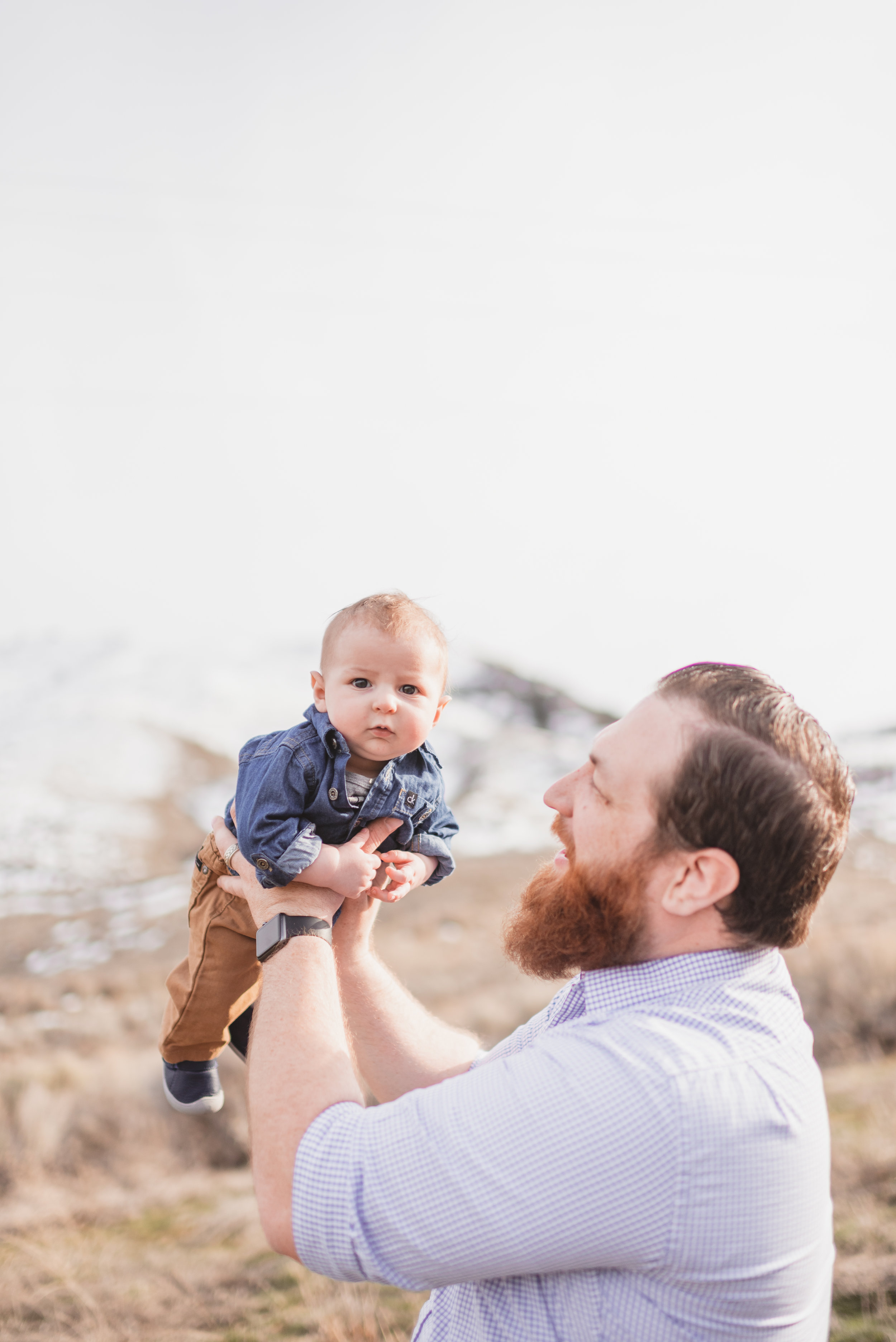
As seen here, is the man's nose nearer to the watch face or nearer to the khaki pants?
the watch face

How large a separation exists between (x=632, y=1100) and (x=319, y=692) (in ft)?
4.22

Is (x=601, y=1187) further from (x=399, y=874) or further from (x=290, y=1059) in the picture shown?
(x=399, y=874)

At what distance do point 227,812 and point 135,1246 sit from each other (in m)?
3.73

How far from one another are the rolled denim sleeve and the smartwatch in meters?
0.46

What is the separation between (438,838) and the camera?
2371 millimetres

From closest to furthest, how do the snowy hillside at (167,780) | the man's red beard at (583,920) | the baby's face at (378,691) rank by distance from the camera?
the man's red beard at (583,920) → the baby's face at (378,691) → the snowy hillside at (167,780)

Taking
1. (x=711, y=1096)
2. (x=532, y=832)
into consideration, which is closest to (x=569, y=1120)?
(x=711, y=1096)

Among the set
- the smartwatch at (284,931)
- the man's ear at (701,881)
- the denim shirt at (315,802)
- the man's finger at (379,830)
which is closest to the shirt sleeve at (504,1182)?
the man's ear at (701,881)

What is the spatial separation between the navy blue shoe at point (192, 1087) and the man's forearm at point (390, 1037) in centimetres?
53

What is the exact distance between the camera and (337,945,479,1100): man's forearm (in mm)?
2146

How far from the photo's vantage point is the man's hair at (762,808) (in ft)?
5.09

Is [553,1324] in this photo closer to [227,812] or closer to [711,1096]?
[711,1096]

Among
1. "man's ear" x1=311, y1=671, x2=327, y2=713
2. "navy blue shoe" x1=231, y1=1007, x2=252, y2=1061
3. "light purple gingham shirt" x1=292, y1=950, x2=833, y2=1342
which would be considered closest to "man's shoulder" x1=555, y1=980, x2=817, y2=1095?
"light purple gingham shirt" x1=292, y1=950, x2=833, y2=1342

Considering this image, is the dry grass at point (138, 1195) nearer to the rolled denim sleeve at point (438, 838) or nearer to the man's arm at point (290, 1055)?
the rolled denim sleeve at point (438, 838)
